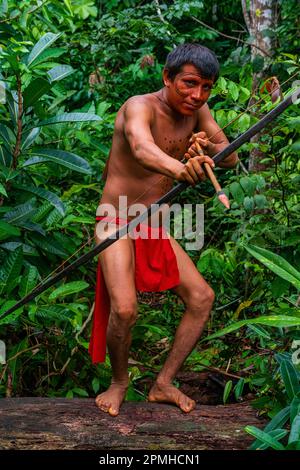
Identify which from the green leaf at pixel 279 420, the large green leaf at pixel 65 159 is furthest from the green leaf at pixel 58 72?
the green leaf at pixel 279 420

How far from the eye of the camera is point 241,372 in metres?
3.84

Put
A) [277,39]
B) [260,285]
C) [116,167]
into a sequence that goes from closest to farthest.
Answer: [116,167], [260,285], [277,39]

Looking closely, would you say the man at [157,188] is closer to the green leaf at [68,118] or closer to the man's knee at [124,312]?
the man's knee at [124,312]

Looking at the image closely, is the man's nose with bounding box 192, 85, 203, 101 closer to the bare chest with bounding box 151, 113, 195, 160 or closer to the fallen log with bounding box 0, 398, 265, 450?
the bare chest with bounding box 151, 113, 195, 160

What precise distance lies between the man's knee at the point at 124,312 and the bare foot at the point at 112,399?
299mm

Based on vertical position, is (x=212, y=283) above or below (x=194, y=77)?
below

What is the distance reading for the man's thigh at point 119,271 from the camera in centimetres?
281

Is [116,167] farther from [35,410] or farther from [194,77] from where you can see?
[35,410]

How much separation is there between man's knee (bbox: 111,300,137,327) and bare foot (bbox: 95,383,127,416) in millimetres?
299

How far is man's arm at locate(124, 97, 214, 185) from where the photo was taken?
7.23ft

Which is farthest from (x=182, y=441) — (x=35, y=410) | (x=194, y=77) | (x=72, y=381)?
(x=194, y=77)

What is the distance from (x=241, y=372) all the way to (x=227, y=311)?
76cm

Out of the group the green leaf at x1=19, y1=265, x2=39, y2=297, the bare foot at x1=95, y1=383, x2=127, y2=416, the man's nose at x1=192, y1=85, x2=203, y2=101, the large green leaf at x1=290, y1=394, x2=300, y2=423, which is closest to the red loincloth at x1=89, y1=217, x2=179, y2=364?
the bare foot at x1=95, y1=383, x2=127, y2=416

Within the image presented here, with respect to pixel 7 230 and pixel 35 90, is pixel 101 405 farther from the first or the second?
pixel 35 90
